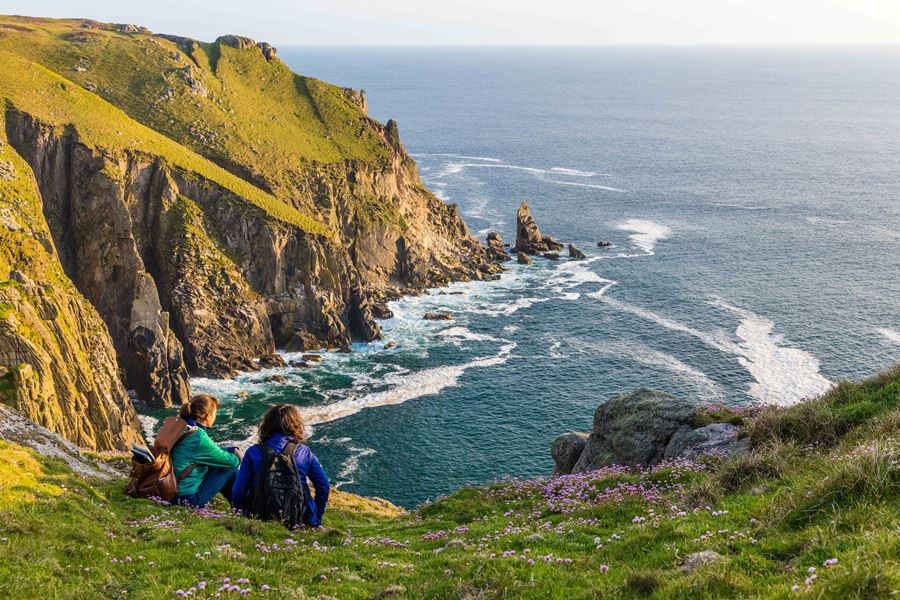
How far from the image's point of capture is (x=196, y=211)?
88.6m

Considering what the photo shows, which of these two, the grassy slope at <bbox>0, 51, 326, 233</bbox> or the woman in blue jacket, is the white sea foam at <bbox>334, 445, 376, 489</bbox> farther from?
the grassy slope at <bbox>0, 51, 326, 233</bbox>

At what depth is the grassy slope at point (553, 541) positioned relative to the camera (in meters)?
10.8

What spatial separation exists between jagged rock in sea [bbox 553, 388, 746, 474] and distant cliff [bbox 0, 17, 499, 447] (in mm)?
36094

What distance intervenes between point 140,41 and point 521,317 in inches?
3476

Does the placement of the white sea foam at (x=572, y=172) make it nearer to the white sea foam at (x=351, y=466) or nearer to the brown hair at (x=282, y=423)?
the white sea foam at (x=351, y=466)

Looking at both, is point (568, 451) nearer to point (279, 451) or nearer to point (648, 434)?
point (648, 434)

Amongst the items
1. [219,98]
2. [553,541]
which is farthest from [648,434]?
[219,98]

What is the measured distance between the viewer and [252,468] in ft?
52.3

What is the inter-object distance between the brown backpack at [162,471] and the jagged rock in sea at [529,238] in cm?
10802

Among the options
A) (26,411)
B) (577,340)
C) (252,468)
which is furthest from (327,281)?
(252,468)

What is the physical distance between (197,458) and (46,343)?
41.6 meters

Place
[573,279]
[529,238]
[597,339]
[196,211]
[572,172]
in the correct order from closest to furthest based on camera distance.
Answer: [597,339] < [196,211] < [573,279] < [529,238] < [572,172]

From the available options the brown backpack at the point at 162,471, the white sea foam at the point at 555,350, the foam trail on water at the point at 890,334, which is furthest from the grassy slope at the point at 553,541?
the foam trail on water at the point at 890,334

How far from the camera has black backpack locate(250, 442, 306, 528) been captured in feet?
50.8
